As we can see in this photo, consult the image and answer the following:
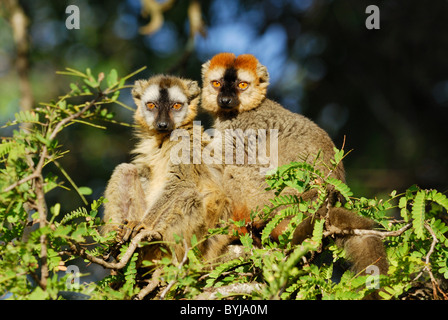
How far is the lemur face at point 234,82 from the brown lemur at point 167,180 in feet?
1.75

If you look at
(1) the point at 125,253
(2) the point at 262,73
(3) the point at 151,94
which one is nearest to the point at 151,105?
(3) the point at 151,94

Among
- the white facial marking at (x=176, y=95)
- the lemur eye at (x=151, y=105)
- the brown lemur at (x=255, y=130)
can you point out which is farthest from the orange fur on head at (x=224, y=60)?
the lemur eye at (x=151, y=105)

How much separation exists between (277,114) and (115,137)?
20.2 ft

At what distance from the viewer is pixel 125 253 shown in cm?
388

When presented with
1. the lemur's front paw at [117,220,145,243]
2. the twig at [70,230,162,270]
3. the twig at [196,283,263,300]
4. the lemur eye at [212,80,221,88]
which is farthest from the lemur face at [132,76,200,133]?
the twig at [196,283,263,300]

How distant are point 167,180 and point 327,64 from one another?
25.2ft

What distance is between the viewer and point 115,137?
1162 cm

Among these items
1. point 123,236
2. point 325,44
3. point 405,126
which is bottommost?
point 123,236

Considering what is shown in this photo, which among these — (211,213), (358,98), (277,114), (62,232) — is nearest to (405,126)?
(358,98)

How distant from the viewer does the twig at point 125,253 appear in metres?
3.50

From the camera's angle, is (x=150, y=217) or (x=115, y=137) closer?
(x=150, y=217)

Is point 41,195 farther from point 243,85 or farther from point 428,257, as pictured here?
point 243,85

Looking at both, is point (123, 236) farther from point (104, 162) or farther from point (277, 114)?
point (104, 162)

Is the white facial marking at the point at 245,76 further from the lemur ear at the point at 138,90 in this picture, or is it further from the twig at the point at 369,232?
the twig at the point at 369,232
